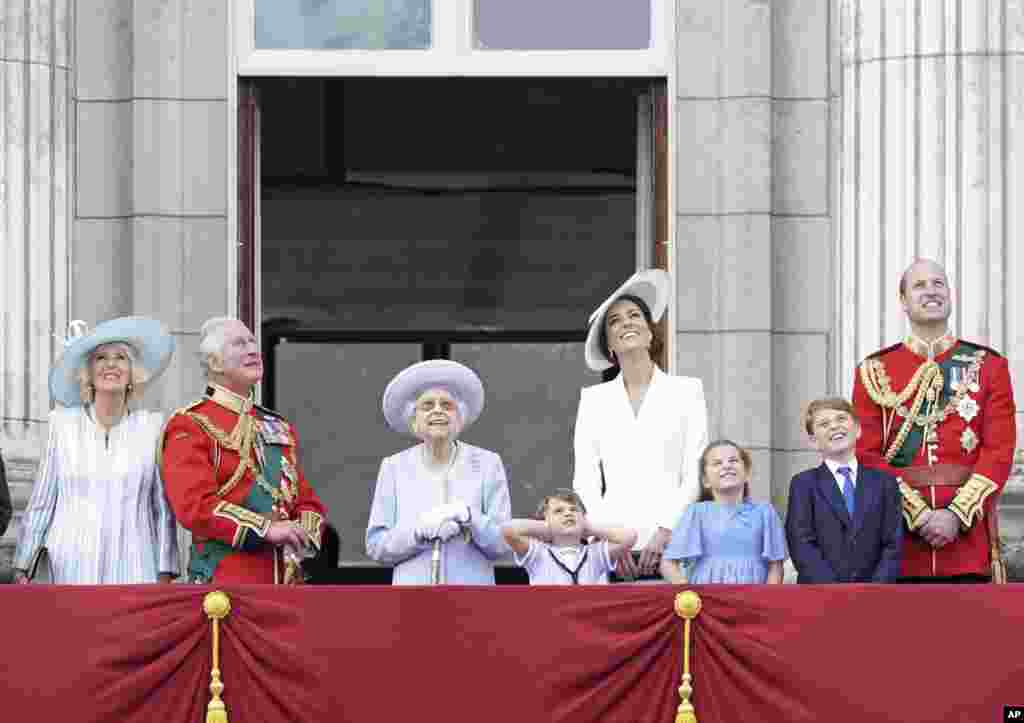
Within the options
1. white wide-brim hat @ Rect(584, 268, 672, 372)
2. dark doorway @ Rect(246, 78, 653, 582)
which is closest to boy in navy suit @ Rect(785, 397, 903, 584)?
white wide-brim hat @ Rect(584, 268, 672, 372)

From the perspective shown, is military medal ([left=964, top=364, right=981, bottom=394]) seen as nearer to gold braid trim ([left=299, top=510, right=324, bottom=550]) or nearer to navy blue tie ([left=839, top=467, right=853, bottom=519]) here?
navy blue tie ([left=839, top=467, right=853, bottom=519])

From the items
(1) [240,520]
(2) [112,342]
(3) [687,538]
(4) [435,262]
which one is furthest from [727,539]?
(4) [435,262]

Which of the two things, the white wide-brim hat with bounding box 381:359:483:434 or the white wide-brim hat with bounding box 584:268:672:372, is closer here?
the white wide-brim hat with bounding box 381:359:483:434

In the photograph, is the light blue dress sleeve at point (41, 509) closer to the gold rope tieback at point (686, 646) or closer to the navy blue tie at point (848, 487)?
the gold rope tieback at point (686, 646)

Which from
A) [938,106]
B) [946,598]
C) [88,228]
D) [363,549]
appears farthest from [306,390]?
[946,598]

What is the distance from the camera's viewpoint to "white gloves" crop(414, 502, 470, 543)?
1123 cm

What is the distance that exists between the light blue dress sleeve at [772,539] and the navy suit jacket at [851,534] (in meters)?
0.05

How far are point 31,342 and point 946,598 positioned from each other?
5.47 meters

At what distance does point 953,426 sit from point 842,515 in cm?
88

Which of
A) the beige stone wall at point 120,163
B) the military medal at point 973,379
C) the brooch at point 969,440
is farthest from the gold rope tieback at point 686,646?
the beige stone wall at point 120,163

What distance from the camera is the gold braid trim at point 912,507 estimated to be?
37.7 ft

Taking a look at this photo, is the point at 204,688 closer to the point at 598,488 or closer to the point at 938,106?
the point at 598,488

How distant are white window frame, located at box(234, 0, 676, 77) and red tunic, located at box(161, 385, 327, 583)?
3.24m

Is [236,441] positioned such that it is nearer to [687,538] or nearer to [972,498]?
[687,538]
